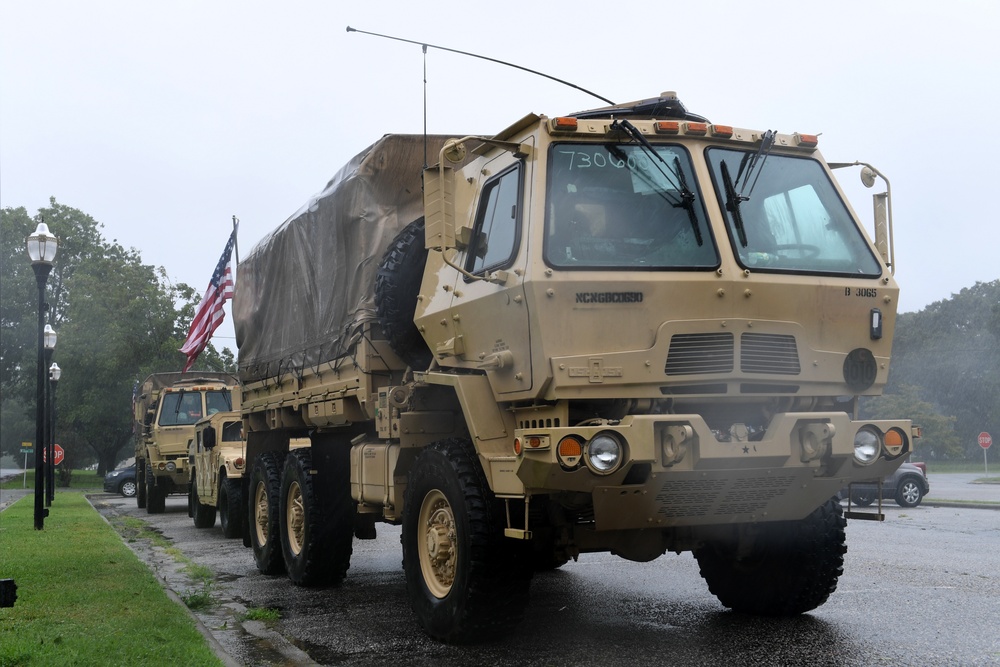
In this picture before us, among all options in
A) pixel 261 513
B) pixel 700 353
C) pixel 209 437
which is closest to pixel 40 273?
pixel 209 437

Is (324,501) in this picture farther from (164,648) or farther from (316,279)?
(164,648)

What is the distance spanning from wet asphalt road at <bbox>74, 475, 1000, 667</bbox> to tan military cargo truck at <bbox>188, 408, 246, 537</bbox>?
4521 mm

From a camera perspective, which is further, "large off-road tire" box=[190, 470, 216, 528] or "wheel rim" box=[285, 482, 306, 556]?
"large off-road tire" box=[190, 470, 216, 528]

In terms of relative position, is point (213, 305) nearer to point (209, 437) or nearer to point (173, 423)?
point (209, 437)

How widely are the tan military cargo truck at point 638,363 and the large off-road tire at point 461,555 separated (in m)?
0.01

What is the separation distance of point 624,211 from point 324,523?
4.93 m

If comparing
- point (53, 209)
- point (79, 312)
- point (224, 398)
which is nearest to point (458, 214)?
point (224, 398)

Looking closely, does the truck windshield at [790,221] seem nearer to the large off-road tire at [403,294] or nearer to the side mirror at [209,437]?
the large off-road tire at [403,294]

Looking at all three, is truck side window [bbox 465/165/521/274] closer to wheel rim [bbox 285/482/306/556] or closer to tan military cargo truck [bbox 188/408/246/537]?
wheel rim [bbox 285/482/306/556]

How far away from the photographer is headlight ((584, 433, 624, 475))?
5824 millimetres

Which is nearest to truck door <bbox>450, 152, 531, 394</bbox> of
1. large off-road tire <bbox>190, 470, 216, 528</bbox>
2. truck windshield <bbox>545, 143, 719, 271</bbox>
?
truck windshield <bbox>545, 143, 719, 271</bbox>

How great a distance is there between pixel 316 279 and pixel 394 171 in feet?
5.16

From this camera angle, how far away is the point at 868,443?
650cm

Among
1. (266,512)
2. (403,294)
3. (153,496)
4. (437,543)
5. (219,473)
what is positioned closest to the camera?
(437,543)
